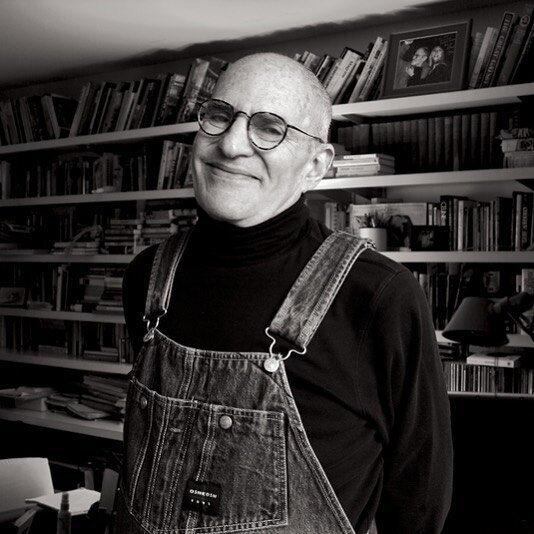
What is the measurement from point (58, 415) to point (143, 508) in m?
3.10

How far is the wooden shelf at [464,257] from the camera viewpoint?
2.73 metres

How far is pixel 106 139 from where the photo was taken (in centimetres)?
379

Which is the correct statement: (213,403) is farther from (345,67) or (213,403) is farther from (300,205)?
(345,67)

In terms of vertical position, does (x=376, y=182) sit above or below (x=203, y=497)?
above

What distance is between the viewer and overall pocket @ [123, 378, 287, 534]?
0.92 meters

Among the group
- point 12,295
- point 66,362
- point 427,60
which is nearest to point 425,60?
point 427,60

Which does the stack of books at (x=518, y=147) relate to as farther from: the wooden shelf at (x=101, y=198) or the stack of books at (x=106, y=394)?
the stack of books at (x=106, y=394)

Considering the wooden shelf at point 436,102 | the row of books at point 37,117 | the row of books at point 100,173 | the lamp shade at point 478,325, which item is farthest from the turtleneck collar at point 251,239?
the row of books at point 37,117

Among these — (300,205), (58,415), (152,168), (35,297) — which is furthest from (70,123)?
(300,205)

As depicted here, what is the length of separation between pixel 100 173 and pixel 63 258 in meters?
0.50

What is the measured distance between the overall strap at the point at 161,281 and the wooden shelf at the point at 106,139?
2313 millimetres

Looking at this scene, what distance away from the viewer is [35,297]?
4.31 m

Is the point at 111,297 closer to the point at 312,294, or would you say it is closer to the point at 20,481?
the point at 20,481

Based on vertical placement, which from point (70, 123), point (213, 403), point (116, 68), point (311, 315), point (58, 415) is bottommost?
point (58, 415)
